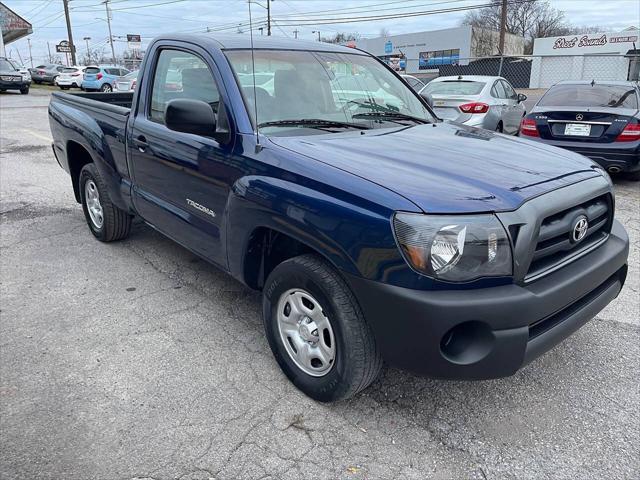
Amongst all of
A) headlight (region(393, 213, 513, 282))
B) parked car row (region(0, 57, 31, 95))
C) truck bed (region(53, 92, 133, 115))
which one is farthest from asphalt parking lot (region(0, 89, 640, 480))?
parked car row (region(0, 57, 31, 95))

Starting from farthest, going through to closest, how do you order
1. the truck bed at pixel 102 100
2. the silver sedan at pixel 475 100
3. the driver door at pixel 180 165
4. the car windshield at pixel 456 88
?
1. the car windshield at pixel 456 88
2. the silver sedan at pixel 475 100
3. the truck bed at pixel 102 100
4. the driver door at pixel 180 165

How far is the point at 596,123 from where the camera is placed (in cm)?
724

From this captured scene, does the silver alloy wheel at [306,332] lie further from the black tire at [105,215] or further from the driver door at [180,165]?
the black tire at [105,215]

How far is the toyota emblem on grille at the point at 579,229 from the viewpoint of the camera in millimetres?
2568

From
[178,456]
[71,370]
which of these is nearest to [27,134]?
[71,370]

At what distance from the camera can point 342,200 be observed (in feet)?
7.77

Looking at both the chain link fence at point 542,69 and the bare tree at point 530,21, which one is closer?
the chain link fence at point 542,69

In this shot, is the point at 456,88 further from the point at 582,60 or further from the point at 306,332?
the point at 582,60

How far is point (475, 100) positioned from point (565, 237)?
757cm

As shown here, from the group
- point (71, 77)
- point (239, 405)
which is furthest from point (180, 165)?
point (71, 77)

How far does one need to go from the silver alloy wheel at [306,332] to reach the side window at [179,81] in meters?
1.37

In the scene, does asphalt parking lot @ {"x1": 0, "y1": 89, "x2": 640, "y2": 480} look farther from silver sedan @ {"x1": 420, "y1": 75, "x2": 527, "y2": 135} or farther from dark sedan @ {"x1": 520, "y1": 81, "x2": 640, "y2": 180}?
silver sedan @ {"x1": 420, "y1": 75, "x2": 527, "y2": 135}

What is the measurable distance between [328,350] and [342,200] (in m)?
0.79

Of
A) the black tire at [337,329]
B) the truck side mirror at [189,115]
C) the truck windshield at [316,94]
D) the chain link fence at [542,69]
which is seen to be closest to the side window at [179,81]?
the truck windshield at [316,94]
